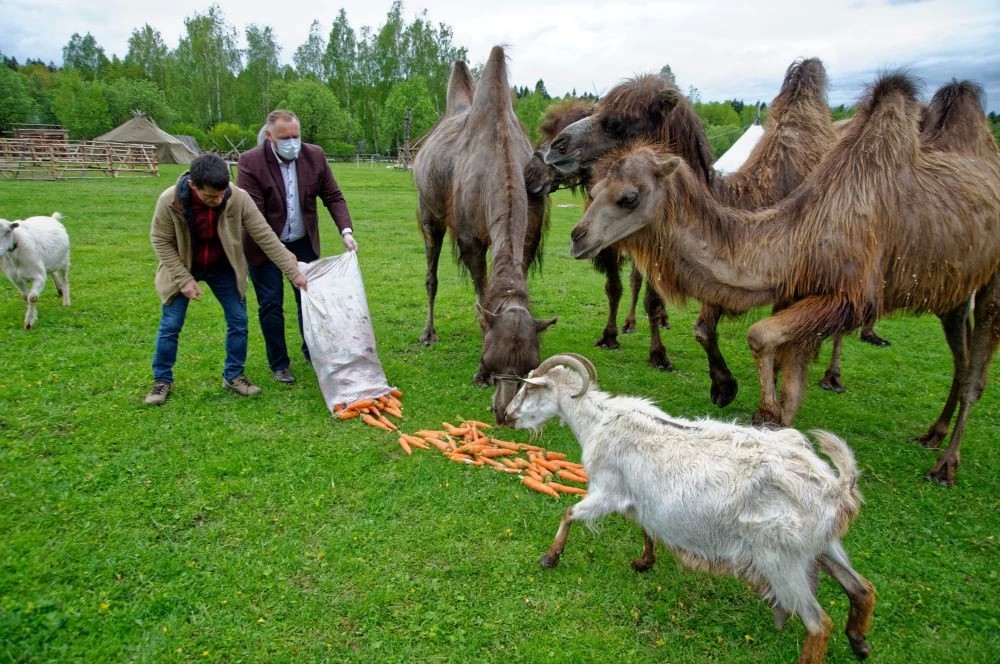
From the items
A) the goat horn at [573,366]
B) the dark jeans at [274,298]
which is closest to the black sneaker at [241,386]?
the dark jeans at [274,298]

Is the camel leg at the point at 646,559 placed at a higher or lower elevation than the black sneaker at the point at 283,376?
lower

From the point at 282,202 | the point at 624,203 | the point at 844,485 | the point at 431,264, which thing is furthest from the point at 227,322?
the point at 844,485

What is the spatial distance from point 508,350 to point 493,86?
3.54 meters

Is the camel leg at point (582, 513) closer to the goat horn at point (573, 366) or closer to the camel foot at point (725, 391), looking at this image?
the goat horn at point (573, 366)

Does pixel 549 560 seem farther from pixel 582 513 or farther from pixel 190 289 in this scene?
pixel 190 289

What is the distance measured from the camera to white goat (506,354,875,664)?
271 cm

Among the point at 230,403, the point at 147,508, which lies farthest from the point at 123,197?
the point at 147,508

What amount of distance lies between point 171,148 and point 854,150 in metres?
47.1

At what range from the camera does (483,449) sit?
475 centimetres

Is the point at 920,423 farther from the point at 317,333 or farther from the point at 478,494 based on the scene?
the point at 317,333

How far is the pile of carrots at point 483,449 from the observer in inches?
175

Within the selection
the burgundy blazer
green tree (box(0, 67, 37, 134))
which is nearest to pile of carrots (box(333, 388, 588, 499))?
the burgundy blazer

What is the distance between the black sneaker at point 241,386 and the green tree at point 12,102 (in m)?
57.7

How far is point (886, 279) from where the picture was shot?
443 cm
